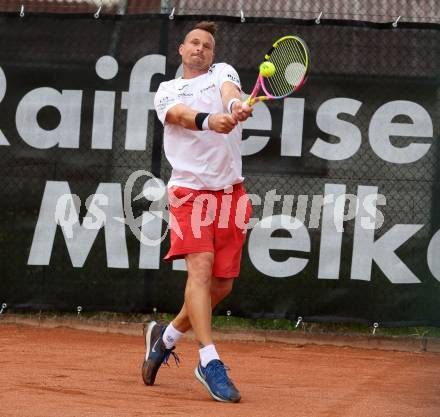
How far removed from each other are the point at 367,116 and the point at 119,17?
1.83 m

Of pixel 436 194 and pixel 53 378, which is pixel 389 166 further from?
pixel 53 378

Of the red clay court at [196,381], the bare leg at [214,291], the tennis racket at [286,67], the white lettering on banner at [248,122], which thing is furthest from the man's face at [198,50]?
the white lettering on banner at [248,122]

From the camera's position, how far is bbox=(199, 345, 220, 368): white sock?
480 centimetres

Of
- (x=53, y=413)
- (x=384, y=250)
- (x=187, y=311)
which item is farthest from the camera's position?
(x=384, y=250)

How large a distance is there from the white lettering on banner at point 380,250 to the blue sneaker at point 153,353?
1.95 meters

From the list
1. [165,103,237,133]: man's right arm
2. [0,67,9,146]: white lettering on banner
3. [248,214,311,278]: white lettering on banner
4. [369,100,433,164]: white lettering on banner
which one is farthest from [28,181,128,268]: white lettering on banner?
[165,103,237,133]: man's right arm

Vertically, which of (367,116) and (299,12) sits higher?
(299,12)

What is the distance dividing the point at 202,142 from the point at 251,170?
1.92 meters

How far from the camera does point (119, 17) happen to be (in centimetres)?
712

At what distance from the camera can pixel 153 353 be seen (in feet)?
17.4

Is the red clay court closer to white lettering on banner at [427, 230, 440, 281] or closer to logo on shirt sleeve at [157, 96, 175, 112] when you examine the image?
white lettering on banner at [427, 230, 440, 281]

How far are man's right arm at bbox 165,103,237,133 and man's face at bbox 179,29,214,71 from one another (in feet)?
0.99

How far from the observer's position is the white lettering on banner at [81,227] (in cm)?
704

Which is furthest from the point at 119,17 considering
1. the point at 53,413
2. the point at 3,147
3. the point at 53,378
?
the point at 53,413
